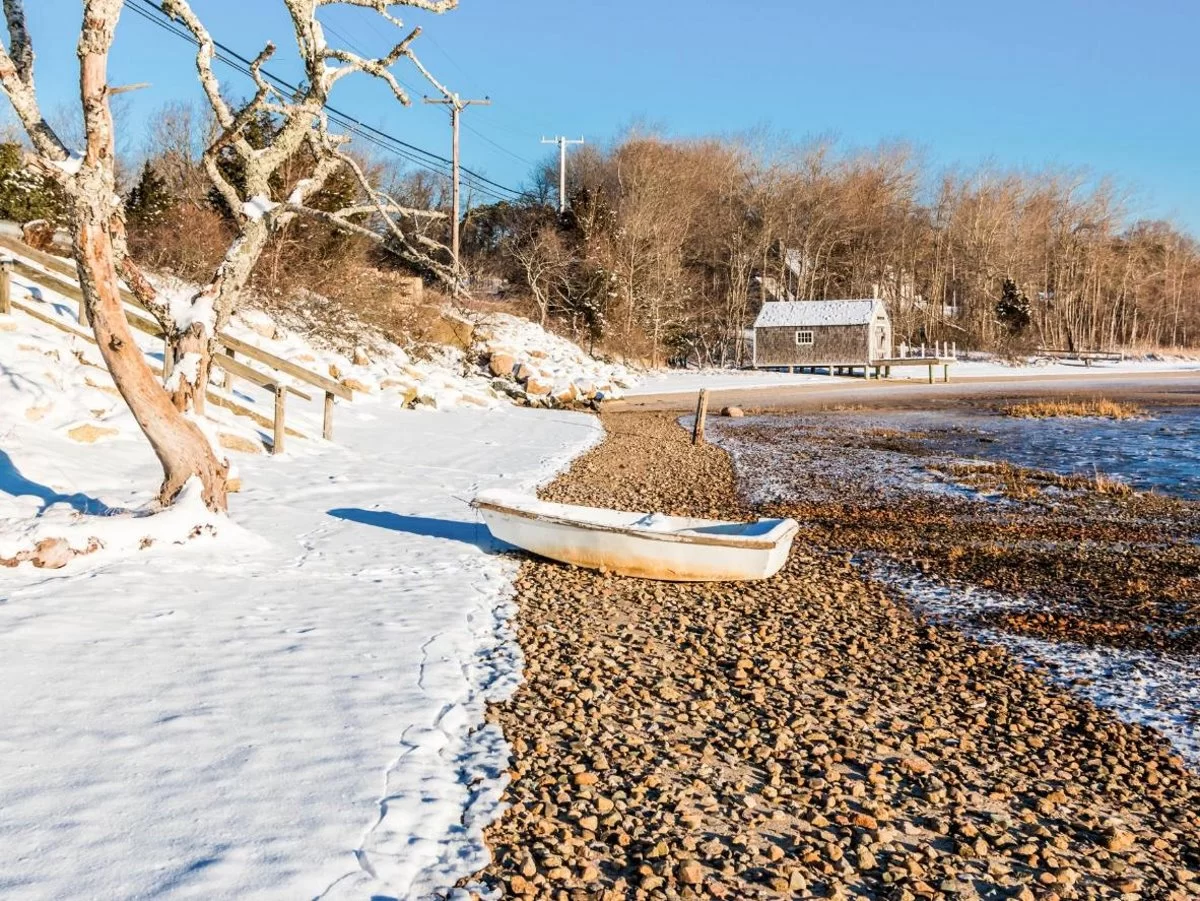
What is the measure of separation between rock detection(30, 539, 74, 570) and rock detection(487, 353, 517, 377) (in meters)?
26.6

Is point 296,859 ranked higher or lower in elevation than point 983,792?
higher

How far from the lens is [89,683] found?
5.09m

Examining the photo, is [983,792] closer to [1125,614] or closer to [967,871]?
[967,871]

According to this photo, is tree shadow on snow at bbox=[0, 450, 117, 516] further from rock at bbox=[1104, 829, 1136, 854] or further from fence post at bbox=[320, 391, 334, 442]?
rock at bbox=[1104, 829, 1136, 854]

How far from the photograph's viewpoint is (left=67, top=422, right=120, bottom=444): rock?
11.2 m

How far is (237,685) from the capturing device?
209 inches

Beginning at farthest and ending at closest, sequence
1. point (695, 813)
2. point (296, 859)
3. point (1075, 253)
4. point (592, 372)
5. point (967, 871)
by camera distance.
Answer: point (1075, 253)
point (592, 372)
point (695, 813)
point (967, 871)
point (296, 859)

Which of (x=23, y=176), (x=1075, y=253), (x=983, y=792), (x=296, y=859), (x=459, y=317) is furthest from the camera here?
(x=1075, y=253)

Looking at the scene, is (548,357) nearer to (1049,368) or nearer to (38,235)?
(38,235)

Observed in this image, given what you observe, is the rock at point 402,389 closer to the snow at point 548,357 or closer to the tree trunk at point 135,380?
the snow at point 548,357

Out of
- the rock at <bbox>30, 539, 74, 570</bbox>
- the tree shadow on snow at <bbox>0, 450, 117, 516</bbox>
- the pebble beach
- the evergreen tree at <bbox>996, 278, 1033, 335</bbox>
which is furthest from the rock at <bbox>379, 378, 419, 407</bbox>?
the evergreen tree at <bbox>996, 278, 1033, 335</bbox>

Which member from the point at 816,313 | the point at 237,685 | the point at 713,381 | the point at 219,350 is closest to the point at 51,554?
the point at 237,685

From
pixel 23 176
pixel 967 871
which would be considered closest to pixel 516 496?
pixel 967 871

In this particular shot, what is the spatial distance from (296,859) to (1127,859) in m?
3.64
